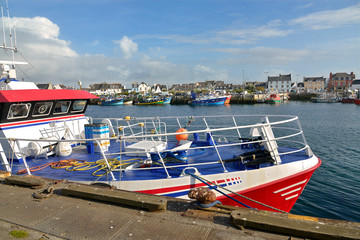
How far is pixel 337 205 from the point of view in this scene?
9258 millimetres

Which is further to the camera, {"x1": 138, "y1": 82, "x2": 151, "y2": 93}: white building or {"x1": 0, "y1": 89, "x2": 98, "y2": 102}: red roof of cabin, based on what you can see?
{"x1": 138, "y1": 82, "x2": 151, "y2": 93}: white building

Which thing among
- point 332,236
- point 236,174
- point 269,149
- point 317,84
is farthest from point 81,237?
point 317,84

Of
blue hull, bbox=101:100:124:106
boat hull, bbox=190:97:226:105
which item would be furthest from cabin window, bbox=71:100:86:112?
blue hull, bbox=101:100:124:106

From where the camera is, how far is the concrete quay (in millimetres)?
3377

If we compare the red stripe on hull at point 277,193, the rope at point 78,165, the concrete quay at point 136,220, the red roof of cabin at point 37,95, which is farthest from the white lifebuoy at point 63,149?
the red stripe on hull at point 277,193

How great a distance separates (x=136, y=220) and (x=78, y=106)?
26.0 ft

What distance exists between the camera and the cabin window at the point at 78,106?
10211 mm

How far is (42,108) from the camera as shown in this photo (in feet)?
29.4

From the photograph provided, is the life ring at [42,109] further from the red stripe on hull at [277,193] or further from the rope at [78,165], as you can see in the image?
the red stripe on hull at [277,193]

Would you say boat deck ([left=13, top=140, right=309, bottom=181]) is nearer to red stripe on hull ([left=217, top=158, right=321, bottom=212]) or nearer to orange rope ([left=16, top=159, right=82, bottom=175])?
orange rope ([left=16, top=159, right=82, bottom=175])

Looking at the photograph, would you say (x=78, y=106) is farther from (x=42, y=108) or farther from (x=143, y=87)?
(x=143, y=87)

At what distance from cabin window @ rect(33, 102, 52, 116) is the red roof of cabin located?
32 centimetres

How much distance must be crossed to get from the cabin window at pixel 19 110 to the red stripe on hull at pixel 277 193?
7308 millimetres

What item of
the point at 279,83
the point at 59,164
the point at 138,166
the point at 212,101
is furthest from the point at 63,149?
the point at 279,83
